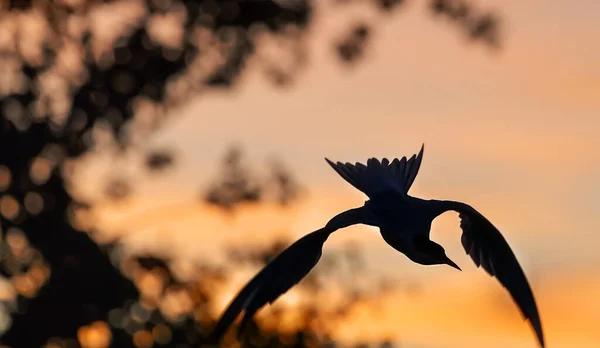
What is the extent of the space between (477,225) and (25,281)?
38.2 ft

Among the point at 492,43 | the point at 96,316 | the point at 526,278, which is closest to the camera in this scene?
the point at 526,278

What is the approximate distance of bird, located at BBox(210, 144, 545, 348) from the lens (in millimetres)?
6062

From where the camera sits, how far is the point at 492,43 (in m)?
17.3

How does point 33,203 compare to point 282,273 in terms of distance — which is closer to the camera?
point 282,273

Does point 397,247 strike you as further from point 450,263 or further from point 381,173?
point 381,173

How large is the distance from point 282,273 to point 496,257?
1318mm

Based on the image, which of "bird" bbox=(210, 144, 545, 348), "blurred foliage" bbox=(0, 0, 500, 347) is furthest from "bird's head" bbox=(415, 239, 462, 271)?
"blurred foliage" bbox=(0, 0, 500, 347)

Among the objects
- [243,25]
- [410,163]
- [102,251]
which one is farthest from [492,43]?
[410,163]

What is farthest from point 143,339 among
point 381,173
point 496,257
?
point 496,257

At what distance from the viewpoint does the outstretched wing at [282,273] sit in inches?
230

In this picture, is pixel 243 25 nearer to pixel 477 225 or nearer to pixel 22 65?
pixel 22 65

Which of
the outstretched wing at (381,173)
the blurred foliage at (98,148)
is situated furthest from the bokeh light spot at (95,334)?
the outstretched wing at (381,173)

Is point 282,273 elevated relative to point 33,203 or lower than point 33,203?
lower

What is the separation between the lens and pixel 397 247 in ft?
22.1
